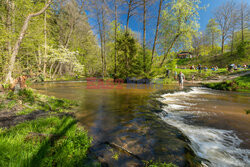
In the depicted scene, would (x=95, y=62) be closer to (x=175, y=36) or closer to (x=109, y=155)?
(x=175, y=36)

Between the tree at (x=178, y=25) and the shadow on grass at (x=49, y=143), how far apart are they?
1900cm

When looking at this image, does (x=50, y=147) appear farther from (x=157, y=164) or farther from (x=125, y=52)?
(x=125, y=52)

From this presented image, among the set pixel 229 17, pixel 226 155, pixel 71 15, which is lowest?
→ pixel 226 155

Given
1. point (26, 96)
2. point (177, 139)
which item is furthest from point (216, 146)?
A: point (26, 96)

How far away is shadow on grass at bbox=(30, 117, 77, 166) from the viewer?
1.92 m

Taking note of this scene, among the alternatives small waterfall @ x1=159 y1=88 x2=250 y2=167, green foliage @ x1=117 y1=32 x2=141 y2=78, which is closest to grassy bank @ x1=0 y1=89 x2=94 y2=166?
small waterfall @ x1=159 y1=88 x2=250 y2=167

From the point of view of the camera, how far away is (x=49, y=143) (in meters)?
2.45

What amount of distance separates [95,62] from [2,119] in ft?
136

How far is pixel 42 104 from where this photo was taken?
5750 millimetres

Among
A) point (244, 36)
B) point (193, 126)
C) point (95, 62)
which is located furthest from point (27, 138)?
point (244, 36)

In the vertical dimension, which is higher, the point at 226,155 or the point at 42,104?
the point at 42,104

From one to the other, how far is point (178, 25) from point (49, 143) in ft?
76.1

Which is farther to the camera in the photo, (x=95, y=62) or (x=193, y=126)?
(x=95, y=62)

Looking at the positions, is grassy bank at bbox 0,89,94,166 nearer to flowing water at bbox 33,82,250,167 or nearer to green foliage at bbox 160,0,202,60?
flowing water at bbox 33,82,250,167
